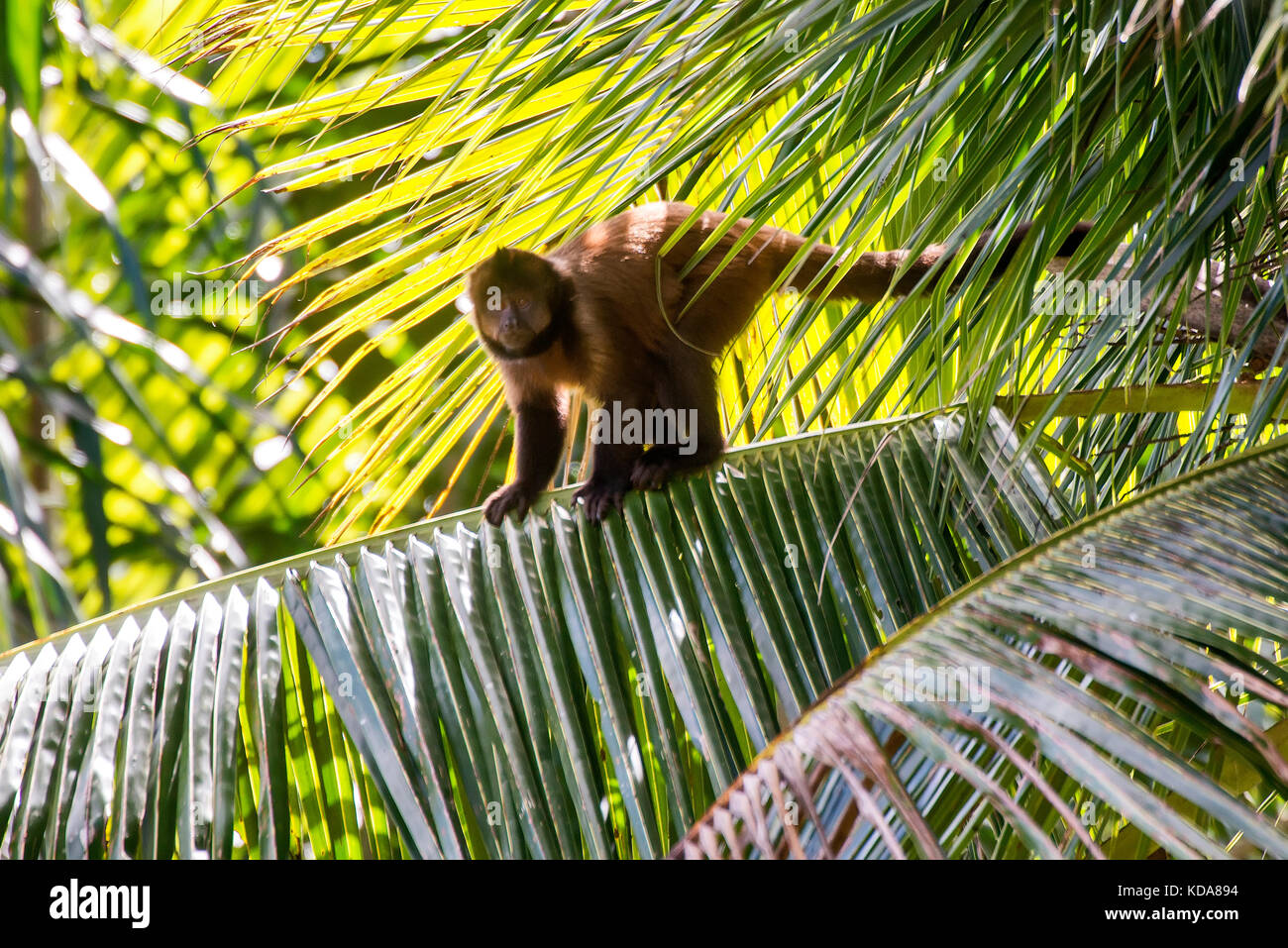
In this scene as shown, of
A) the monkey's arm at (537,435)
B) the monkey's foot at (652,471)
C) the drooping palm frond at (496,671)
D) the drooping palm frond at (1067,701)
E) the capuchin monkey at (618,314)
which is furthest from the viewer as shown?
the monkey's arm at (537,435)

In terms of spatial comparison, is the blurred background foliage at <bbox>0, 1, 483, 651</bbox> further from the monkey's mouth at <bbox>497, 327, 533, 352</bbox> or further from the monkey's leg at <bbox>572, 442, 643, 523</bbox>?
the monkey's leg at <bbox>572, 442, 643, 523</bbox>

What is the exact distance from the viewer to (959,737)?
1721 millimetres

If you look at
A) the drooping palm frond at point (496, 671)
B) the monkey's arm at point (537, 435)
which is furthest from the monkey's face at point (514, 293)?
the drooping palm frond at point (496, 671)

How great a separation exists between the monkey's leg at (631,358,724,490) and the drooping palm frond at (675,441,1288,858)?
1027mm

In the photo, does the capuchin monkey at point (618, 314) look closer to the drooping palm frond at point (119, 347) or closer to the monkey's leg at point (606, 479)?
the monkey's leg at point (606, 479)

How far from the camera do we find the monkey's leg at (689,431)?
265 centimetres

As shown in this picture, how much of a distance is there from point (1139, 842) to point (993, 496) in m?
0.69

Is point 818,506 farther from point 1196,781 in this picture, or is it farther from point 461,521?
point 1196,781

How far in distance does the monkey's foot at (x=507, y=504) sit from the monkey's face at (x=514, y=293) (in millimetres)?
547

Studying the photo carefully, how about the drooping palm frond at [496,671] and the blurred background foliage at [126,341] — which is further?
the blurred background foliage at [126,341]

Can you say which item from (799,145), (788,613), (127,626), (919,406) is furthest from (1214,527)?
(127,626)

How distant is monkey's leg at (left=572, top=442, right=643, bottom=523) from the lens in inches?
95.4

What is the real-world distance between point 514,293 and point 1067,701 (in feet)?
8.24

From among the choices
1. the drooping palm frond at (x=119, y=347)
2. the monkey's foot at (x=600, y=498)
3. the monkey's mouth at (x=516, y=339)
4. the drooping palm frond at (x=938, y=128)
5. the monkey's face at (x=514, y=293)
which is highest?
the drooping palm frond at (x=119, y=347)
